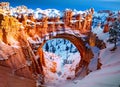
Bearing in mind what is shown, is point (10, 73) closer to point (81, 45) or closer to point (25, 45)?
point (25, 45)

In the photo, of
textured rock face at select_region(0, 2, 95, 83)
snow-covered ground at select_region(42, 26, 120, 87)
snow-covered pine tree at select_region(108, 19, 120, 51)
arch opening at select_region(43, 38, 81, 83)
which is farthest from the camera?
arch opening at select_region(43, 38, 81, 83)

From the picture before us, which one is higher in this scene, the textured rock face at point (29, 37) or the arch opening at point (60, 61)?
the textured rock face at point (29, 37)

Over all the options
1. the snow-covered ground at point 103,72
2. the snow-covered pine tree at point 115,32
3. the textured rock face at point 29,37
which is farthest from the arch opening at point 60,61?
the snow-covered pine tree at point 115,32

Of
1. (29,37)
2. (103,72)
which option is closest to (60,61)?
(29,37)

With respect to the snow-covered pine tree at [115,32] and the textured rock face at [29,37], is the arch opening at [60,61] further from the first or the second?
the snow-covered pine tree at [115,32]

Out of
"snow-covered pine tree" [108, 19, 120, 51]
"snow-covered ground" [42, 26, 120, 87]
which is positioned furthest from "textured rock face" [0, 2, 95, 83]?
"snow-covered pine tree" [108, 19, 120, 51]

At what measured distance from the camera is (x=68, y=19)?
40.0 meters

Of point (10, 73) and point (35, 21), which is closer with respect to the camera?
point (10, 73)

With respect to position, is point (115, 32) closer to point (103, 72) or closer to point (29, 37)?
point (103, 72)

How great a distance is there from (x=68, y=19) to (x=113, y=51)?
11.9 meters

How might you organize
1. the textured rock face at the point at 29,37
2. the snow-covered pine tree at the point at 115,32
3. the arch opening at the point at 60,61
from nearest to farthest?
1. the textured rock face at the point at 29,37
2. the snow-covered pine tree at the point at 115,32
3. the arch opening at the point at 60,61

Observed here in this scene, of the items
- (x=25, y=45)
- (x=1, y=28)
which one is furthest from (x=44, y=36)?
(x=1, y=28)

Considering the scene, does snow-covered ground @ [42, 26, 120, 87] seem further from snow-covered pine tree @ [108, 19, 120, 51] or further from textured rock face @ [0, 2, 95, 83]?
textured rock face @ [0, 2, 95, 83]

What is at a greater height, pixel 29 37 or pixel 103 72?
pixel 29 37
